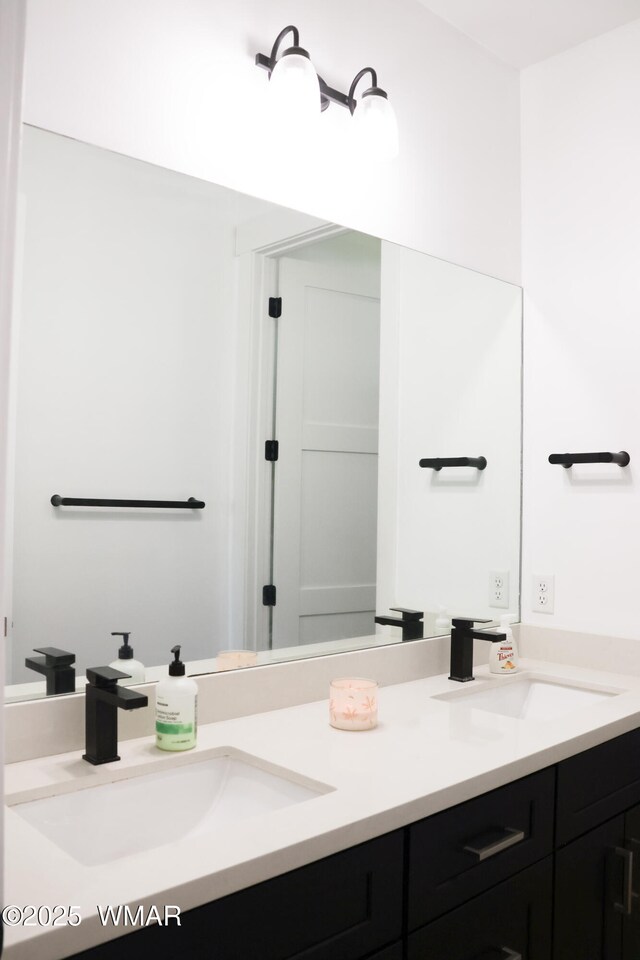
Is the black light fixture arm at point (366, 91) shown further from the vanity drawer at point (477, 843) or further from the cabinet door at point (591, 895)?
the cabinet door at point (591, 895)

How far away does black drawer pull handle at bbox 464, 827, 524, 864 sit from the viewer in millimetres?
1186

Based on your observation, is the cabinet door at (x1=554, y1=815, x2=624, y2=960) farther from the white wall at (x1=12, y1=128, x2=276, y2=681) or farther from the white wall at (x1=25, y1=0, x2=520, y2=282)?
the white wall at (x1=25, y1=0, x2=520, y2=282)

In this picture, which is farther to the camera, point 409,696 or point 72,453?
point 409,696

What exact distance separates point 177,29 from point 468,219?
93 cm

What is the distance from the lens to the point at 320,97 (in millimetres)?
1676

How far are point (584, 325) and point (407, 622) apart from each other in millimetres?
933

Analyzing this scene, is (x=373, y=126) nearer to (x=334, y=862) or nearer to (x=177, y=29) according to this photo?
(x=177, y=29)

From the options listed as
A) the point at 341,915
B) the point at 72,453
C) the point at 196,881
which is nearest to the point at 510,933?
the point at 341,915

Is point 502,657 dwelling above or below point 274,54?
below

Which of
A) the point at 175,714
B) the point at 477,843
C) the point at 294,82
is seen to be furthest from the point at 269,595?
the point at 294,82

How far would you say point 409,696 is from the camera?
1709mm

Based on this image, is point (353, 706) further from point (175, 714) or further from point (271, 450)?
point (271, 450)

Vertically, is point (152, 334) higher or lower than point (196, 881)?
higher

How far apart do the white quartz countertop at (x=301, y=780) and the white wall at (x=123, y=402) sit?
0.22m
